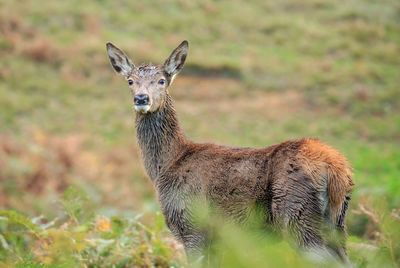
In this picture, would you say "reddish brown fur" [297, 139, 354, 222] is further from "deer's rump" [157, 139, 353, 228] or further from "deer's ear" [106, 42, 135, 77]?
"deer's ear" [106, 42, 135, 77]

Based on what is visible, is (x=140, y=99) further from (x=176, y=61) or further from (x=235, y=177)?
(x=235, y=177)

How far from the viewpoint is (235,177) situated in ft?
18.6

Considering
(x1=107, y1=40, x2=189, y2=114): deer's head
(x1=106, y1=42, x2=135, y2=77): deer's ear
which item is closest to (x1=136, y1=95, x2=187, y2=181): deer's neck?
(x1=107, y1=40, x2=189, y2=114): deer's head

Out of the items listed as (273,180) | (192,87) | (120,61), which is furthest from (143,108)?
(192,87)

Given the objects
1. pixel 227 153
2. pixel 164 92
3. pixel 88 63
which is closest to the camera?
pixel 227 153

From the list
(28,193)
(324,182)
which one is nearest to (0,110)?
(28,193)

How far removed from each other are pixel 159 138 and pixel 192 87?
79.7 feet

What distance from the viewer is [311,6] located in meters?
40.3

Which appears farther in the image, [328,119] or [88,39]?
[88,39]

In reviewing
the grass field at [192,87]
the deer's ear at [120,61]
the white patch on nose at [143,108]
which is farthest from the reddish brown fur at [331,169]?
the grass field at [192,87]

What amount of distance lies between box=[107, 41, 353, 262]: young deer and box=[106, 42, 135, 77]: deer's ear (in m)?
0.13

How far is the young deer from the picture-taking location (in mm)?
4984

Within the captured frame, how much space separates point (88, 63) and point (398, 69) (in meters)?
17.3

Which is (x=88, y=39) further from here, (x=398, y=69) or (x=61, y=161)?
(x=398, y=69)
